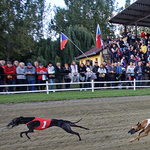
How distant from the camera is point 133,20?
20438 mm

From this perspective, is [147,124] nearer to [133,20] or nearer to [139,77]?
[139,77]

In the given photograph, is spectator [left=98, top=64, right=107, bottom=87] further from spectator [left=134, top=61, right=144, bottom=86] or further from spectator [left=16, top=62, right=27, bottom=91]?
spectator [left=16, top=62, right=27, bottom=91]

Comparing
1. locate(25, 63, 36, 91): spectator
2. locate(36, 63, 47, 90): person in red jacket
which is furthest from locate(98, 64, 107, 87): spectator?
locate(25, 63, 36, 91): spectator

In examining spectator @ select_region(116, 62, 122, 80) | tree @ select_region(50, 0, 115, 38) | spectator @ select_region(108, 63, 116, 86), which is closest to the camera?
spectator @ select_region(108, 63, 116, 86)

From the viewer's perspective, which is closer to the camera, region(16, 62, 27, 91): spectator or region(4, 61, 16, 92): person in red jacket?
region(4, 61, 16, 92): person in red jacket

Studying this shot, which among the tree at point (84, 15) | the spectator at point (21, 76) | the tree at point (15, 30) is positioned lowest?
the spectator at point (21, 76)

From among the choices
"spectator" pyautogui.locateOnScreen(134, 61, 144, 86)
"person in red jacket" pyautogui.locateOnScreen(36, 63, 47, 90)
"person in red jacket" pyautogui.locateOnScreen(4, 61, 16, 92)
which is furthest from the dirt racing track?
"spectator" pyautogui.locateOnScreen(134, 61, 144, 86)

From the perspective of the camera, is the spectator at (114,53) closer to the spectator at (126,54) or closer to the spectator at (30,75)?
the spectator at (126,54)

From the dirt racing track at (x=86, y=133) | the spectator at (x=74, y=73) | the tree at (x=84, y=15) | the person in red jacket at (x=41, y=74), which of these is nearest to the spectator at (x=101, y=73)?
the spectator at (x=74, y=73)

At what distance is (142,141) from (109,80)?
854 cm

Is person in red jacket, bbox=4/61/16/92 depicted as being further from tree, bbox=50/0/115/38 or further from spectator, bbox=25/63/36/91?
tree, bbox=50/0/115/38

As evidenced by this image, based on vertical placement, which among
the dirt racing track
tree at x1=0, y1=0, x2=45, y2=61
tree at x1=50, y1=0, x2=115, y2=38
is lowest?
the dirt racing track

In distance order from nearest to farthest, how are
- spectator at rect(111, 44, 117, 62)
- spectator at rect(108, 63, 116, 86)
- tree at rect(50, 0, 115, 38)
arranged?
spectator at rect(108, 63, 116, 86) < spectator at rect(111, 44, 117, 62) < tree at rect(50, 0, 115, 38)

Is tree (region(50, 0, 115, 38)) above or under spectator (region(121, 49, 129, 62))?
above
